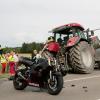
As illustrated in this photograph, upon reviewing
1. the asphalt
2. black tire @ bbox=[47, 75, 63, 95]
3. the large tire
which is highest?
the large tire

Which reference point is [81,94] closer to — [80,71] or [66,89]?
[66,89]

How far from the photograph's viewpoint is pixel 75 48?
18.8m

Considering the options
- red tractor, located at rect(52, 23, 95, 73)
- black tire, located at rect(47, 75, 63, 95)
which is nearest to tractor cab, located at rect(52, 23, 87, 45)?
red tractor, located at rect(52, 23, 95, 73)

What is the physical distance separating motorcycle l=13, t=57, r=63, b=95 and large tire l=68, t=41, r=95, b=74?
20.2ft

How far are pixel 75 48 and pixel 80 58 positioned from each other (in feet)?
1.86

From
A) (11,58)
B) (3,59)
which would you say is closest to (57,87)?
(3,59)

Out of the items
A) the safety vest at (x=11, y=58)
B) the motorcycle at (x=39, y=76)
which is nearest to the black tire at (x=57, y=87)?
the motorcycle at (x=39, y=76)

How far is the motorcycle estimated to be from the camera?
11188 millimetres

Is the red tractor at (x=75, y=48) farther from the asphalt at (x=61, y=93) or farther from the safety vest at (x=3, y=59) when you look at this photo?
the asphalt at (x=61, y=93)

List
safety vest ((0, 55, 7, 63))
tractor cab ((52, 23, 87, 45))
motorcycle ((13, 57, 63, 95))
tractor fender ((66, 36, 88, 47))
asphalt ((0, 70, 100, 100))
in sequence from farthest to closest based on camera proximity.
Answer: safety vest ((0, 55, 7, 63)), tractor cab ((52, 23, 87, 45)), tractor fender ((66, 36, 88, 47)), motorcycle ((13, 57, 63, 95)), asphalt ((0, 70, 100, 100))

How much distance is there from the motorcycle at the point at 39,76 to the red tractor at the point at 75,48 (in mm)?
6203

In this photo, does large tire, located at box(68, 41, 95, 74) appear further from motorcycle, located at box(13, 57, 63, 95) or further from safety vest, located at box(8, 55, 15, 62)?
motorcycle, located at box(13, 57, 63, 95)

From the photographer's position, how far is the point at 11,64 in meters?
20.6

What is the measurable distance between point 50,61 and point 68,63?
7.63m
